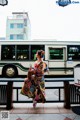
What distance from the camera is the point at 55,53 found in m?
14.8

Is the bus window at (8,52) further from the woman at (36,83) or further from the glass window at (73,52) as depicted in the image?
the woman at (36,83)

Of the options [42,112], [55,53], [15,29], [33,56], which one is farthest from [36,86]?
[15,29]

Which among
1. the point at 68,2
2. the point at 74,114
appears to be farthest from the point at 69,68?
the point at 74,114

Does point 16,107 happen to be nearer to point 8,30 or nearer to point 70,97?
point 70,97

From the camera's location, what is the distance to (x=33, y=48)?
1470cm

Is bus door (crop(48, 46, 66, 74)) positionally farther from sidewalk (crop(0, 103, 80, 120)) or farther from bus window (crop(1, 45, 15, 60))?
sidewalk (crop(0, 103, 80, 120))

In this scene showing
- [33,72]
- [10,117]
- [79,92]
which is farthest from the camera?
[33,72]

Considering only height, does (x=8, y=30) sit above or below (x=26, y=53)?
above

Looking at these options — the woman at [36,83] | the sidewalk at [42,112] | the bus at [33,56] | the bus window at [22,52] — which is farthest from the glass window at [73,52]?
the woman at [36,83]

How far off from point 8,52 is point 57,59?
340 centimetres

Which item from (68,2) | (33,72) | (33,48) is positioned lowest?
(33,72)

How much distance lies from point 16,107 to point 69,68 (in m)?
8.56

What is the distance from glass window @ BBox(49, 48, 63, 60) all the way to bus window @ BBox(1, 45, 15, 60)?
260 cm

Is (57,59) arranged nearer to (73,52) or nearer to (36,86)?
(73,52)
